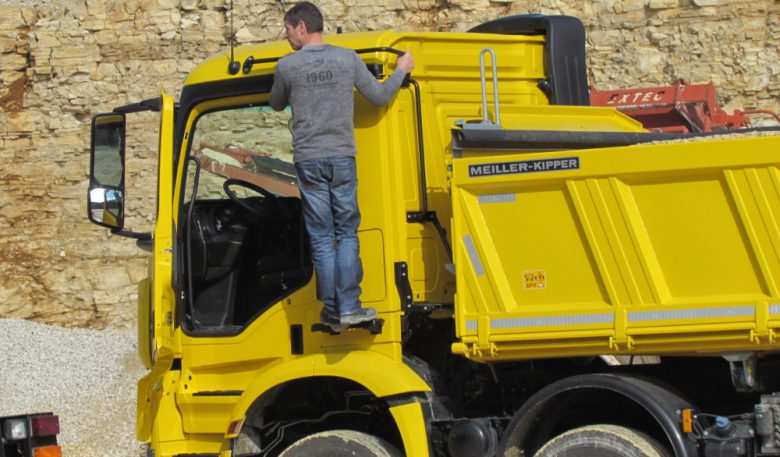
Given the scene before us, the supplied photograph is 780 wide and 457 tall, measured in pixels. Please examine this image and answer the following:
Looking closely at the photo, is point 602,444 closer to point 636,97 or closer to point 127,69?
point 636,97

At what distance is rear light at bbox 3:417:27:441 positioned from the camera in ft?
21.7

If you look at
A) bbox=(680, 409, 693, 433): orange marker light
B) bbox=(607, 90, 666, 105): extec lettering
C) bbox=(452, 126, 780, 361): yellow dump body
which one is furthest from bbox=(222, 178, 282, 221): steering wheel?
bbox=(607, 90, 666, 105): extec lettering

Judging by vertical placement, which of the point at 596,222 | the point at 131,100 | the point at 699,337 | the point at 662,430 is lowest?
the point at 662,430

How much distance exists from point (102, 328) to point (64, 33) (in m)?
4.74

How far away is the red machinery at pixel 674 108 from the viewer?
14.2 meters

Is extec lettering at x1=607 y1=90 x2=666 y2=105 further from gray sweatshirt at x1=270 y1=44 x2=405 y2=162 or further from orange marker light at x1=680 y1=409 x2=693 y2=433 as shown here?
orange marker light at x1=680 y1=409 x2=693 y2=433

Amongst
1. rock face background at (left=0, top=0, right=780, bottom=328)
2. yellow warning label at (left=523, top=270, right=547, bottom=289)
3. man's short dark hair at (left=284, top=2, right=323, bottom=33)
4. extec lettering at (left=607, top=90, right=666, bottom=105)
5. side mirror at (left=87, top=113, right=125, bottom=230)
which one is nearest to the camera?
yellow warning label at (left=523, top=270, right=547, bottom=289)

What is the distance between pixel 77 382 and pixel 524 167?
10191 millimetres

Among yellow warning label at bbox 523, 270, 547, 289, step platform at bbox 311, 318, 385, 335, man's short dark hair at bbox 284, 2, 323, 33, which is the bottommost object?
step platform at bbox 311, 318, 385, 335

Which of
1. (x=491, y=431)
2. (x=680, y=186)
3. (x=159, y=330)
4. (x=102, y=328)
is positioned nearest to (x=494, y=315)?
(x=491, y=431)

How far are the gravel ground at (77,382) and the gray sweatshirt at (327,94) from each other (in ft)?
22.5

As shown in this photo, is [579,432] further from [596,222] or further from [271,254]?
[271,254]

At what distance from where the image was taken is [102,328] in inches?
734

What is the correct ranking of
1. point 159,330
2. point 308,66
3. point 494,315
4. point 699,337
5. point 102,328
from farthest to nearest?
1. point 102,328
2. point 159,330
3. point 308,66
4. point 494,315
5. point 699,337
